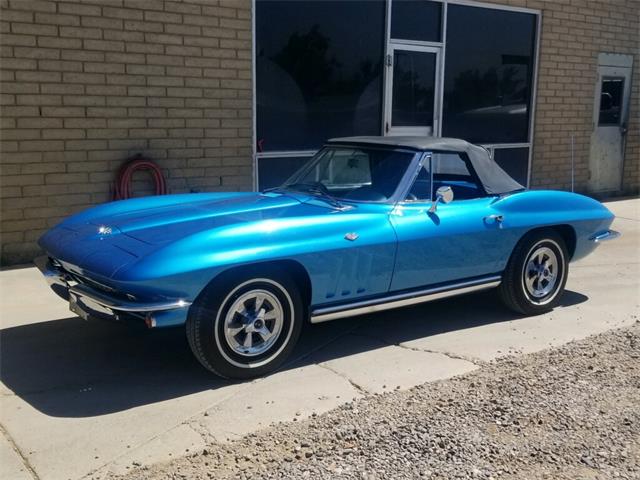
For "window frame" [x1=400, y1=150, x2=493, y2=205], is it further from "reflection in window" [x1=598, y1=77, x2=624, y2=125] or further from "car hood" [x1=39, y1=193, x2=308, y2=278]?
"reflection in window" [x1=598, y1=77, x2=624, y2=125]

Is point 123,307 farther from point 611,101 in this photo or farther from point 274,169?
point 611,101

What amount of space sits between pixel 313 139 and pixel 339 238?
4588mm

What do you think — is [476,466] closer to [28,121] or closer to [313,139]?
[28,121]

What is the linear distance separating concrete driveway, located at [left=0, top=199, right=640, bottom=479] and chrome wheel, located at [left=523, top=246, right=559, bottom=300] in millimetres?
221

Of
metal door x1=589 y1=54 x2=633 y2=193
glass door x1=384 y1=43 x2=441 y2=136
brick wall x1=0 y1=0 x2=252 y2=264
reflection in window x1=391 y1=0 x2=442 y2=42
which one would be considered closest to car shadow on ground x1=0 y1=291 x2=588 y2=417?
brick wall x1=0 y1=0 x2=252 y2=264

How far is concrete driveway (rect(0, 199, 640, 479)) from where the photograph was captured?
3.29 metres

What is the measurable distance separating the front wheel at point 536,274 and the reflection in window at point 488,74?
4.90 meters

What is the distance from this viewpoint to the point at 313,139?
863cm

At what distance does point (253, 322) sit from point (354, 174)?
62.2 inches

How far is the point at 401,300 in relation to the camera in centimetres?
458

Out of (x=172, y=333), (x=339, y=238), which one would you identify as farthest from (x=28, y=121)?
(x=339, y=238)

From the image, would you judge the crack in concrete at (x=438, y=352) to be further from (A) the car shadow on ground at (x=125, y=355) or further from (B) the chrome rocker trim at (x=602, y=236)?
(B) the chrome rocker trim at (x=602, y=236)

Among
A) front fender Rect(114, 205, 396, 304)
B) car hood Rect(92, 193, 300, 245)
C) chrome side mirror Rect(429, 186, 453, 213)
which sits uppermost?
chrome side mirror Rect(429, 186, 453, 213)

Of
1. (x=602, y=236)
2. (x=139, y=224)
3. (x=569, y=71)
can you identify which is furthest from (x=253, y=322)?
(x=569, y=71)
